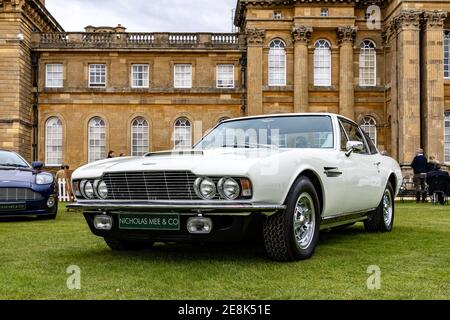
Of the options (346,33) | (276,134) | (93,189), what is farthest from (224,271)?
(346,33)

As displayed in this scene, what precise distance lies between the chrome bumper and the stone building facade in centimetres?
2804

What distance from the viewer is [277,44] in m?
33.1

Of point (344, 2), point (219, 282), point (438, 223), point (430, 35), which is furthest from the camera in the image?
point (344, 2)

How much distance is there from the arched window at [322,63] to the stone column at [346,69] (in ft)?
2.51

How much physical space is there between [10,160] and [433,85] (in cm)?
2464

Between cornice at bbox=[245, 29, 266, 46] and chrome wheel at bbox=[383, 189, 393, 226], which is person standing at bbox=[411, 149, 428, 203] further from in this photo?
cornice at bbox=[245, 29, 266, 46]

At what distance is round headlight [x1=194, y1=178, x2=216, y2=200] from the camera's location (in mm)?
4621

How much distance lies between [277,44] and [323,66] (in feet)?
10.3

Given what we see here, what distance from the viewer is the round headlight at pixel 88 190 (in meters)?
5.28

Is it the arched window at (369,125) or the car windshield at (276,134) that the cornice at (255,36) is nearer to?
the arched window at (369,125)

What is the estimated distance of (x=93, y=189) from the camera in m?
5.25

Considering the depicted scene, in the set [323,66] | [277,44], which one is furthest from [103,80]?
[323,66]

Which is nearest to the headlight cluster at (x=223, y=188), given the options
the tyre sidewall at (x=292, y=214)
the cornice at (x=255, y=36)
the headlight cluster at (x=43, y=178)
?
the tyre sidewall at (x=292, y=214)
